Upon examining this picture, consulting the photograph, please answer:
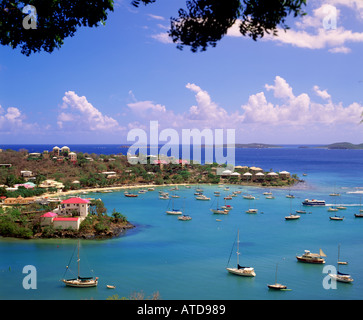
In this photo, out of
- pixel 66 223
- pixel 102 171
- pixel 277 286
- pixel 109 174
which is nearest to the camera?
pixel 277 286

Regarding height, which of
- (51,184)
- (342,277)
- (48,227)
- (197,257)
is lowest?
(197,257)

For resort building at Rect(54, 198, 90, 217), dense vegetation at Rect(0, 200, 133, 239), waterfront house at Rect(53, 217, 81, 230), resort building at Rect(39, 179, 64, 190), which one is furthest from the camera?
resort building at Rect(39, 179, 64, 190)

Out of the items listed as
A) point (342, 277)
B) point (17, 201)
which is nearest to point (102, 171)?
point (17, 201)

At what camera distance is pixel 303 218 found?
21203 mm

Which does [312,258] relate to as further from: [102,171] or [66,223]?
[102,171]

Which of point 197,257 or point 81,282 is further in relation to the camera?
point 197,257

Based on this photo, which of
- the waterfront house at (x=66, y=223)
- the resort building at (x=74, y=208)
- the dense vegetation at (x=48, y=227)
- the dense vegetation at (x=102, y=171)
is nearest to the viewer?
the dense vegetation at (x=48, y=227)

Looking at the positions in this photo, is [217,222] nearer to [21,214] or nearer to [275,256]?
[275,256]

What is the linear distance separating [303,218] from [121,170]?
22.0 metres

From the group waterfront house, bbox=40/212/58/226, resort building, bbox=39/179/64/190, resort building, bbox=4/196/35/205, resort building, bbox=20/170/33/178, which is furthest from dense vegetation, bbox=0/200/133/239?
resort building, bbox=20/170/33/178

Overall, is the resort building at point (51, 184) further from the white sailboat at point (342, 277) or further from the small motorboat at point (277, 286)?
the white sailboat at point (342, 277)

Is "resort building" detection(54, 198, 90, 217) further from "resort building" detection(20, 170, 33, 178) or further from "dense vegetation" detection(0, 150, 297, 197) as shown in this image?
"resort building" detection(20, 170, 33, 178)

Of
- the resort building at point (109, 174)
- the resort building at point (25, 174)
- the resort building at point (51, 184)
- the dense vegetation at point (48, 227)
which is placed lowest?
the dense vegetation at point (48, 227)

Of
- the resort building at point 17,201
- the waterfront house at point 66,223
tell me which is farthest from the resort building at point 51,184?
the waterfront house at point 66,223
